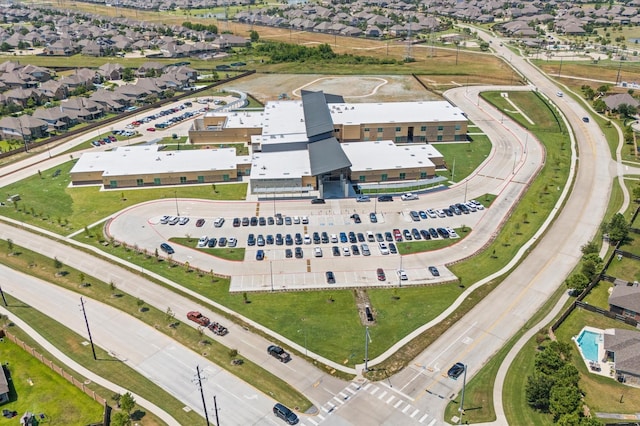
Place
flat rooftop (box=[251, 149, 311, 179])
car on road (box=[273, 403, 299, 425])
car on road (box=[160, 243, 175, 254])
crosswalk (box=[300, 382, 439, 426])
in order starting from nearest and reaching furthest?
car on road (box=[273, 403, 299, 425]) → crosswalk (box=[300, 382, 439, 426]) → car on road (box=[160, 243, 175, 254]) → flat rooftop (box=[251, 149, 311, 179])

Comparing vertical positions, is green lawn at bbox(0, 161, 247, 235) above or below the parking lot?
above

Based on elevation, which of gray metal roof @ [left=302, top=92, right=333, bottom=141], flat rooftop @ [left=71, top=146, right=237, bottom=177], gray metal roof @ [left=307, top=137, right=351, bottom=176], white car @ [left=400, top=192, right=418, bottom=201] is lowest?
white car @ [left=400, top=192, right=418, bottom=201]

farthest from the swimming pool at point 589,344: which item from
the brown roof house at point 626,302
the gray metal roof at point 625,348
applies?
the brown roof house at point 626,302

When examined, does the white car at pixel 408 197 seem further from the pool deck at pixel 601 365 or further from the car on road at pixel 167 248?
the pool deck at pixel 601 365

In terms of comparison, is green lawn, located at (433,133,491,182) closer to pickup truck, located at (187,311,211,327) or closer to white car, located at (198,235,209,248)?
white car, located at (198,235,209,248)

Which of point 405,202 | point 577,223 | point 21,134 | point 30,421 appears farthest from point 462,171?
point 21,134

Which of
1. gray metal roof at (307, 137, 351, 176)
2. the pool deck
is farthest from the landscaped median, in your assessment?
gray metal roof at (307, 137, 351, 176)

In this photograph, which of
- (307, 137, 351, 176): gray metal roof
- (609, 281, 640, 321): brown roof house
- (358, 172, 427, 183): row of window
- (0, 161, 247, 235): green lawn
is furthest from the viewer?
(358, 172, 427, 183): row of window

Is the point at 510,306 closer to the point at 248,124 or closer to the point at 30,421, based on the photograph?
the point at 30,421

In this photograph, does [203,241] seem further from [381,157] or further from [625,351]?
[625,351]
